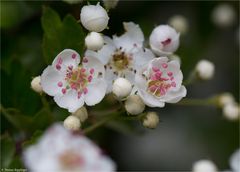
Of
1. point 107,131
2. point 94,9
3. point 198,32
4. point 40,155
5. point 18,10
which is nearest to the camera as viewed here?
point 40,155

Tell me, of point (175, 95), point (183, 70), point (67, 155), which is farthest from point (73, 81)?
point (183, 70)

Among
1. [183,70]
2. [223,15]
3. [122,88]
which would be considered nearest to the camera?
[122,88]

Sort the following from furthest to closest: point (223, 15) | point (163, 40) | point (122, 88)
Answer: point (223, 15) < point (163, 40) < point (122, 88)

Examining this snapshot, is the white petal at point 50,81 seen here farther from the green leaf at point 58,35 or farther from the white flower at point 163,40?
the white flower at point 163,40

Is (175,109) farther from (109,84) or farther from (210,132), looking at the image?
(109,84)

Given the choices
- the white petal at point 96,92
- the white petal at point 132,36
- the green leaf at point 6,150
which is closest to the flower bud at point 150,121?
the white petal at point 96,92

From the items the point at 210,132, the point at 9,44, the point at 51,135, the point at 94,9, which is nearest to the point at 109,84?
the point at 94,9

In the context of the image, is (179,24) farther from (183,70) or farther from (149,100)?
(149,100)
